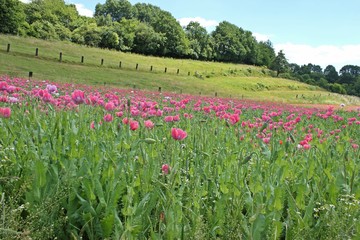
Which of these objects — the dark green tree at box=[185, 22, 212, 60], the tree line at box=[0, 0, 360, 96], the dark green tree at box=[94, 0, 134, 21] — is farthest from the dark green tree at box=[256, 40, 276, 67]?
the dark green tree at box=[94, 0, 134, 21]

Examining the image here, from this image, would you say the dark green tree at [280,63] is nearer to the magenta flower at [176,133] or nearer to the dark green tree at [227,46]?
the dark green tree at [227,46]

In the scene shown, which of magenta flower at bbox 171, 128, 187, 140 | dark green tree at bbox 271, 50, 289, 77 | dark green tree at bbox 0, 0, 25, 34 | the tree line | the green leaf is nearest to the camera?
the green leaf

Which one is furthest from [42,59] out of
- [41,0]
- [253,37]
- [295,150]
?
[253,37]

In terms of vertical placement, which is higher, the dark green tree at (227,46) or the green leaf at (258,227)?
the dark green tree at (227,46)

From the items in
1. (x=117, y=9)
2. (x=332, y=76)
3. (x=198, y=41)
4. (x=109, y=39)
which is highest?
(x=117, y=9)

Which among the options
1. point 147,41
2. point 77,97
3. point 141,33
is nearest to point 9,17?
point 141,33

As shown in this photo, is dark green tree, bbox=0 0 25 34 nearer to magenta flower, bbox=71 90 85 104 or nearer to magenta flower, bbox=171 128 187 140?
magenta flower, bbox=71 90 85 104

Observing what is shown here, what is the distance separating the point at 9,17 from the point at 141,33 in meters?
29.2

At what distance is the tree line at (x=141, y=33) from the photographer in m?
70.4

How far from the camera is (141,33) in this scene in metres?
81.9

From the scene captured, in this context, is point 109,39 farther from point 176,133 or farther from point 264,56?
point 176,133

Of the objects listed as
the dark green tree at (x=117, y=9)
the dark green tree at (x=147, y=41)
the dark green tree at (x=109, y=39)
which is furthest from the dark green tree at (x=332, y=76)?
the dark green tree at (x=109, y=39)

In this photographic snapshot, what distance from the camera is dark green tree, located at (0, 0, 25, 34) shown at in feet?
190

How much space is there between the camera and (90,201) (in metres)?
2.38
